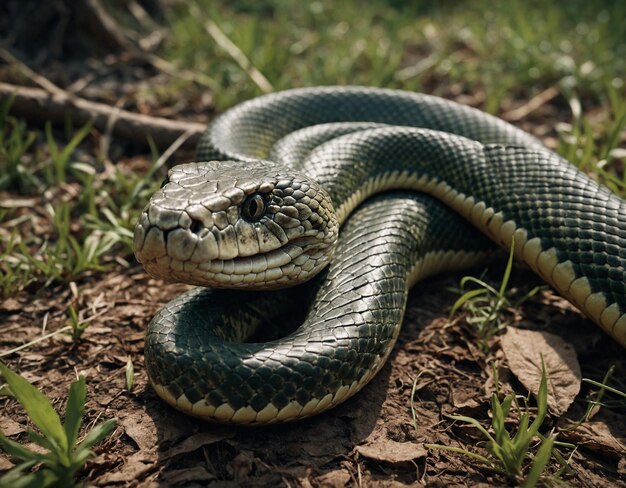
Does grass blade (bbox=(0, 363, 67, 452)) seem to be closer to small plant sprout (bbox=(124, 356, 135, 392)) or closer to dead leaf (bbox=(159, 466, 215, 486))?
dead leaf (bbox=(159, 466, 215, 486))

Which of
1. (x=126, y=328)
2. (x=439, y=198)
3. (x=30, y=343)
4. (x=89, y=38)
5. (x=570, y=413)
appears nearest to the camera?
(x=570, y=413)

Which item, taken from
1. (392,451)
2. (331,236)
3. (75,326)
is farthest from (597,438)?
(75,326)

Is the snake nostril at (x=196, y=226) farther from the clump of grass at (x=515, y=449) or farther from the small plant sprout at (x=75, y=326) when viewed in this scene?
the clump of grass at (x=515, y=449)

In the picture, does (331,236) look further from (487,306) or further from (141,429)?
(141,429)

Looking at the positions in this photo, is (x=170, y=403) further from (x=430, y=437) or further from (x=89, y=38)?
(x=89, y=38)

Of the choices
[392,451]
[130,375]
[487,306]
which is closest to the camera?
[392,451]

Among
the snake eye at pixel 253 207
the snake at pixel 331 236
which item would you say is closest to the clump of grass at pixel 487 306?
the snake at pixel 331 236

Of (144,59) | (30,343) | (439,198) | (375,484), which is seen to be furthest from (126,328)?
(144,59)
